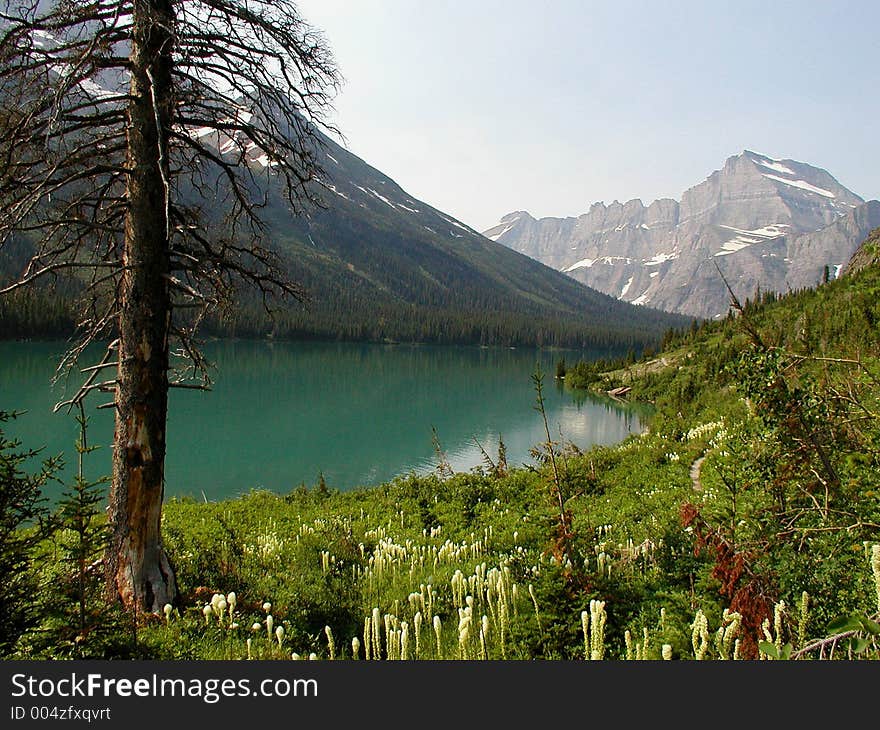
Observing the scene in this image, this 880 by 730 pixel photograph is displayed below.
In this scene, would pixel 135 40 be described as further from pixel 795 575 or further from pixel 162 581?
pixel 795 575

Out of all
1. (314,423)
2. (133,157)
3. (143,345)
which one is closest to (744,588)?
(143,345)

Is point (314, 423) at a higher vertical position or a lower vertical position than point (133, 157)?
lower

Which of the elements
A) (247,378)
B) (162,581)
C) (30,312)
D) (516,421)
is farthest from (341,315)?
(162,581)

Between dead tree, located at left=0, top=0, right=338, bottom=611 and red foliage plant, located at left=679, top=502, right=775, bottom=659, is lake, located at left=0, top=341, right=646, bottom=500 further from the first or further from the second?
red foliage plant, located at left=679, top=502, right=775, bottom=659

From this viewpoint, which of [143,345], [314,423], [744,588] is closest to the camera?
[744,588]

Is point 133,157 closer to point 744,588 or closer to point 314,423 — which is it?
point 744,588

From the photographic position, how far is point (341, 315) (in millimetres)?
195125

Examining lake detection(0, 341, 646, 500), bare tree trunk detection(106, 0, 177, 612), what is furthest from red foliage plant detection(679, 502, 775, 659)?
bare tree trunk detection(106, 0, 177, 612)

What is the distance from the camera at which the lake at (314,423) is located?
2891 centimetres

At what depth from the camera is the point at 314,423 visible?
45.2m

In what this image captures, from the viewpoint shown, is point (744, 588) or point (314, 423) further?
point (314, 423)

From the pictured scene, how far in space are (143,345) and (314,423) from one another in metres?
39.9

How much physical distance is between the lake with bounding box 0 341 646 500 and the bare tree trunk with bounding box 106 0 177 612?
1313 mm

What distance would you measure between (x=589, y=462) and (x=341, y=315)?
181 meters
